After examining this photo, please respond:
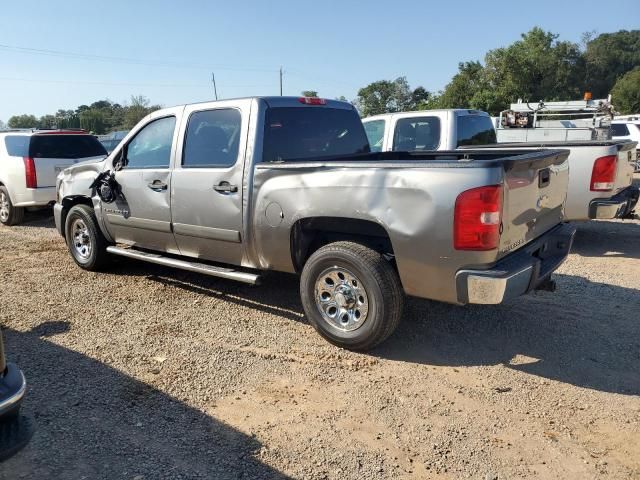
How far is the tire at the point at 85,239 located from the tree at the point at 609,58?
216 feet

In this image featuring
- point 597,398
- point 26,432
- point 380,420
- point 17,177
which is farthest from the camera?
point 17,177

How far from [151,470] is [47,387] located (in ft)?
4.24

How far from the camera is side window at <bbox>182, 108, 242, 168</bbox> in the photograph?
4742 mm

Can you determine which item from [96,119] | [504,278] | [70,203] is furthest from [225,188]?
[96,119]

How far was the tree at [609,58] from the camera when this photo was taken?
211ft

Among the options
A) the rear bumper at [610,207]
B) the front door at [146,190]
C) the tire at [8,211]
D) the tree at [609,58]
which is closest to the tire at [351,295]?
the front door at [146,190]

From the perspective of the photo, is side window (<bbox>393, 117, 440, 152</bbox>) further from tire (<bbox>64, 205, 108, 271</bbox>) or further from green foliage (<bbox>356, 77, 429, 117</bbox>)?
green foliage (<bbox>356, 77, 429, 117</bbox>)

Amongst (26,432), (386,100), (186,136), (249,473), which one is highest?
(386,100)

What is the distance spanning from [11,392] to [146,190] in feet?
10.9

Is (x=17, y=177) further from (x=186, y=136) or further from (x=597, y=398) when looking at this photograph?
(x=597, y=398)

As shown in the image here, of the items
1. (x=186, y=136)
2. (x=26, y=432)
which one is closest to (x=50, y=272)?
(x=186, y=136)

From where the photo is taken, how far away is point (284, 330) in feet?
15.1

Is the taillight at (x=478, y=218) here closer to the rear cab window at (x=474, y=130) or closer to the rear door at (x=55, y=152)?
the rear cab window at (x=474, y=130)

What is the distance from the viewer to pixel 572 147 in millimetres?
6801
